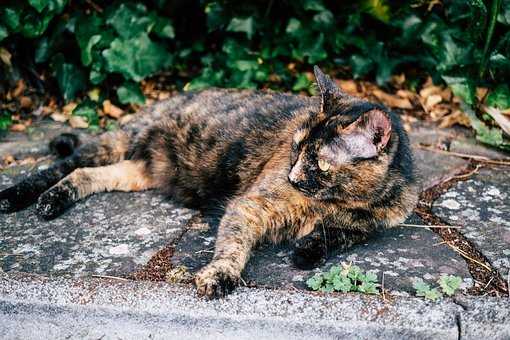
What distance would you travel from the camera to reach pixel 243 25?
15.9ft

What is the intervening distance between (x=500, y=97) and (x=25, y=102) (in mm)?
4040

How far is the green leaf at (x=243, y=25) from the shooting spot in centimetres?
485

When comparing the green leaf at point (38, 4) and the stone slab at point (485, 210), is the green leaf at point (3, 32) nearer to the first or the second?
the green leaf at point (38, 4)

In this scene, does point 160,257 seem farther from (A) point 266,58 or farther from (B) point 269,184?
(A) point 266,58

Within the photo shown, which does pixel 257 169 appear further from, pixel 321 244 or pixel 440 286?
pixel 440 286

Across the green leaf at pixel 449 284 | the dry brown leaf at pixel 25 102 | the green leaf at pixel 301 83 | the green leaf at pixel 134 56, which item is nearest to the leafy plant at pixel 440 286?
the green leaf at pixel 449 284

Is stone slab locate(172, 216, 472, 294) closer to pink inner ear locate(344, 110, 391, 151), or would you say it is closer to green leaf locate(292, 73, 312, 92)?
pink inner ear locate(344, 110, 391, 151)

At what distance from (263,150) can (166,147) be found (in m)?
0.80

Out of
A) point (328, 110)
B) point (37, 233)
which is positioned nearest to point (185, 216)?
point (37, 233)

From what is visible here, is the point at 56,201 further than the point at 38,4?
No

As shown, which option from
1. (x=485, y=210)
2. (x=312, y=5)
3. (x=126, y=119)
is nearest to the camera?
(x=485, y=210)

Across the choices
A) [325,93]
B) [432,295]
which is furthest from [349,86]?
[432,295]

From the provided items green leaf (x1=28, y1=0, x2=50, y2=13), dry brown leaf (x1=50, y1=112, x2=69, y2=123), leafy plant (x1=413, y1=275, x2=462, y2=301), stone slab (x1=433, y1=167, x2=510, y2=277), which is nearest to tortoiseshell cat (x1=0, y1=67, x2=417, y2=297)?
stone slab (x1=433, y1=167, x2=510, y2=277)

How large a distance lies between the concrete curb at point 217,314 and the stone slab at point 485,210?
53cm
